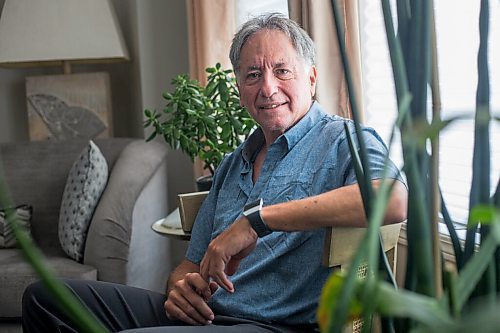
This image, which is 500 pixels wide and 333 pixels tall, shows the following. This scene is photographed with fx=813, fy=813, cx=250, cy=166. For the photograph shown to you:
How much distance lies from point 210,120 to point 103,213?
2.35ft

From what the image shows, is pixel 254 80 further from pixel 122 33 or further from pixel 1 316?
pixel 122 33

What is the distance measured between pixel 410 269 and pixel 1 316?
8.85ft

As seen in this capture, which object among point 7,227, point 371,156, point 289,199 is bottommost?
point 7,227

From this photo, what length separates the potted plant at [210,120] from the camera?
8.59 ft

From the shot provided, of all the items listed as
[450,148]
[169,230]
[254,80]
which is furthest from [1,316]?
[450,148]

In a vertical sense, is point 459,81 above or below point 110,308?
above

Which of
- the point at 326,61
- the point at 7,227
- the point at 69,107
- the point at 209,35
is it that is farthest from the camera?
the point at 69,107

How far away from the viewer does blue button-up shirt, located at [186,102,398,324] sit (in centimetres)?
170

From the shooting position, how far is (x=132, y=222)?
3152 millimetres

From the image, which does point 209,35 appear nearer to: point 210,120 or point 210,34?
point 210,34

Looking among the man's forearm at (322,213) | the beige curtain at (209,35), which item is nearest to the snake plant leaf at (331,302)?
the man's forearm at (322,213)

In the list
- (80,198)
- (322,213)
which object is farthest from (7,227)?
(322,213)

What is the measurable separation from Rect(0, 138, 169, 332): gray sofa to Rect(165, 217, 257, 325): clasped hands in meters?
1.22

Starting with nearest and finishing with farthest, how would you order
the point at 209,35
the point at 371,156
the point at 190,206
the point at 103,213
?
1. the point at 371,156
2. the point at 190,206
3. the point at 103,213
4. the point at 209,35
